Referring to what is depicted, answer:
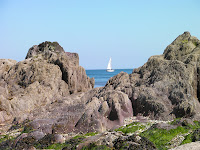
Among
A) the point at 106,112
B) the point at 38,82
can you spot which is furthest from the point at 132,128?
the point at 38,82

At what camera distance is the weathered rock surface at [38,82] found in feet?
119

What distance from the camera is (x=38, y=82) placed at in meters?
41.7

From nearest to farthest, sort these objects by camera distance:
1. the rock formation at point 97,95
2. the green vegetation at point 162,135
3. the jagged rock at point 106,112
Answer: the green vegetation at point 162,135 < the jagged rock at point 106,112 < the rock formation at point 97,95

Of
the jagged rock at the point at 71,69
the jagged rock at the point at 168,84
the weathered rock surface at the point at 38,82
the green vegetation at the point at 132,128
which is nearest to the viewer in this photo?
the green vegetation at the point at 132,128

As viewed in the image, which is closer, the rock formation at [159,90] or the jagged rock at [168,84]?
the rock formation at [159,90]

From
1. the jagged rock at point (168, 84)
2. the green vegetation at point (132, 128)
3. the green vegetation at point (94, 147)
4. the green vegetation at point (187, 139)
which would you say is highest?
the jagged rock at point (168, 84)

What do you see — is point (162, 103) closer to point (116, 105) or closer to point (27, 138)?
point (116, 105)

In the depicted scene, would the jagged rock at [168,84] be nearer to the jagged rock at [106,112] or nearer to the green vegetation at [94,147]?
the jagged rock at [106,112]

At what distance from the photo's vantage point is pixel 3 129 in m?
30.5

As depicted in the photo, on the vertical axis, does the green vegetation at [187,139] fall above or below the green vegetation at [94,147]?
below

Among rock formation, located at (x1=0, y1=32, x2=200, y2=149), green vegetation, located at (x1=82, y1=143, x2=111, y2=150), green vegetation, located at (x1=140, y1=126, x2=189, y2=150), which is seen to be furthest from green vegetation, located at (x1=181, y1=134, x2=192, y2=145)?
green vegetation, located at (x1=82, y1=143, x2=111, y2=150)

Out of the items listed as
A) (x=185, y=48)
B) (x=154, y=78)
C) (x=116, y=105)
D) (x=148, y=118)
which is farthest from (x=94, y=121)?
(x=185, y=48)

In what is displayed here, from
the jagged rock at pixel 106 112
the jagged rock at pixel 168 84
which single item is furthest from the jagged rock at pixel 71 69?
the jagged rock at pixel 106 112

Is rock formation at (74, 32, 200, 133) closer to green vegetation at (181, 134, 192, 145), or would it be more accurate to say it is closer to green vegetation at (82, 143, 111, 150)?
green vegetation at (181, 134, 192, 145)
